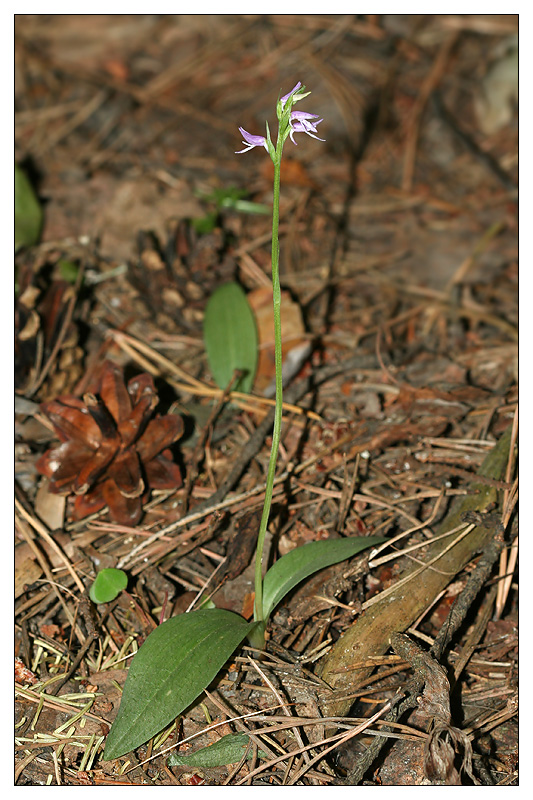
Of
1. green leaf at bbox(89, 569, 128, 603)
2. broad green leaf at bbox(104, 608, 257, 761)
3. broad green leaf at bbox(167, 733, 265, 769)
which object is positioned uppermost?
green leaf at bbox(89, 569, 128, 603)

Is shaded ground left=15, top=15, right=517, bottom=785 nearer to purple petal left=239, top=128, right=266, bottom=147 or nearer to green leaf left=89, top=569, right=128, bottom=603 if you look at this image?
green leaf left=89, top=569, right=128, bottom=603

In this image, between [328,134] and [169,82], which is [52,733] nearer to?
[328,134]

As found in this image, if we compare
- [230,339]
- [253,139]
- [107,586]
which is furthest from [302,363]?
[253,139]

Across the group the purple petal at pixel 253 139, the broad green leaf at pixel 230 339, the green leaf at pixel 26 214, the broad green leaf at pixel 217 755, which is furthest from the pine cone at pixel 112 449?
the green leaf at pixel 26 214

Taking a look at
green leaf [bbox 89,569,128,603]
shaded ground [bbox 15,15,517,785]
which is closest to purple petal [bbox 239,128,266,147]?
shaded ground [bbox 15,15,517,785]

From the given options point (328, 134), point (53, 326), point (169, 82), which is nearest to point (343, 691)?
point (53, 326)
